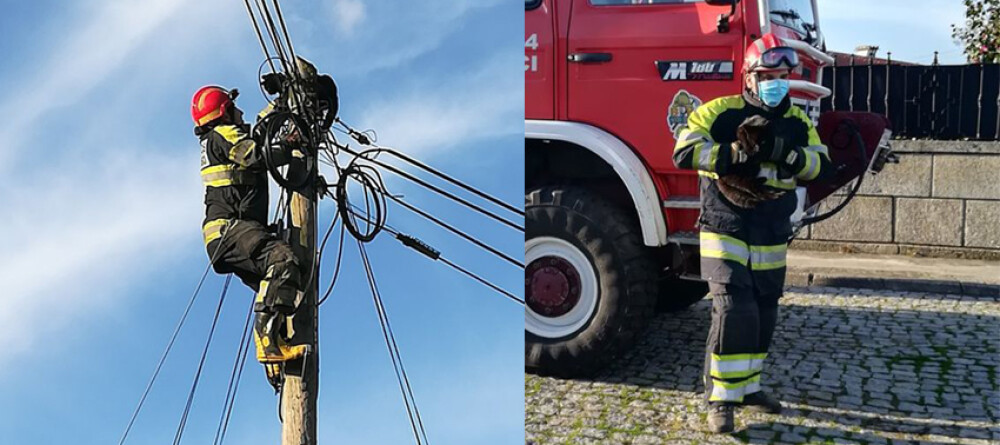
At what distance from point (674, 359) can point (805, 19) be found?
0.88 metres

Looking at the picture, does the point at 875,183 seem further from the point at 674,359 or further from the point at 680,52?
the point at 674,359

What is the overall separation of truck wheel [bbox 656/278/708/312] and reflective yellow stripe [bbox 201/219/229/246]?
41.0 inches

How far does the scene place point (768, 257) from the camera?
7.02ft

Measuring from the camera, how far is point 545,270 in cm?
235

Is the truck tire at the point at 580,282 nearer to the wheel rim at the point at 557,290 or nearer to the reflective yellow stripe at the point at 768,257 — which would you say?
the wheel rim at the point at 557,290

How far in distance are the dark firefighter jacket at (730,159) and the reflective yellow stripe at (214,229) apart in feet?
3.35

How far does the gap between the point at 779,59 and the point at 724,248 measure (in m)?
0.46

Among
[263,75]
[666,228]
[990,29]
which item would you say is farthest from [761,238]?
[263,75]

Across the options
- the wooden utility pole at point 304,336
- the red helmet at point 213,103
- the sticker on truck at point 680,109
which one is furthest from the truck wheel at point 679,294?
the red helmet at point 213,103

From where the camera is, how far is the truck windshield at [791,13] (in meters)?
2.10

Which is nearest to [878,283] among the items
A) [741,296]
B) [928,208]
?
[928,208]

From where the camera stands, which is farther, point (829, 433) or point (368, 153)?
point (368, 153)

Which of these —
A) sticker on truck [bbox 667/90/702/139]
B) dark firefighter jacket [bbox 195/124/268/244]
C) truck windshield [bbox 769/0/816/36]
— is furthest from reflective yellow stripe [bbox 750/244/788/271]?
dark firefighter jacket [bbox 195/124/268/244]

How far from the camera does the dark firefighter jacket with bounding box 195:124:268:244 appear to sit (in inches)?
79.4
